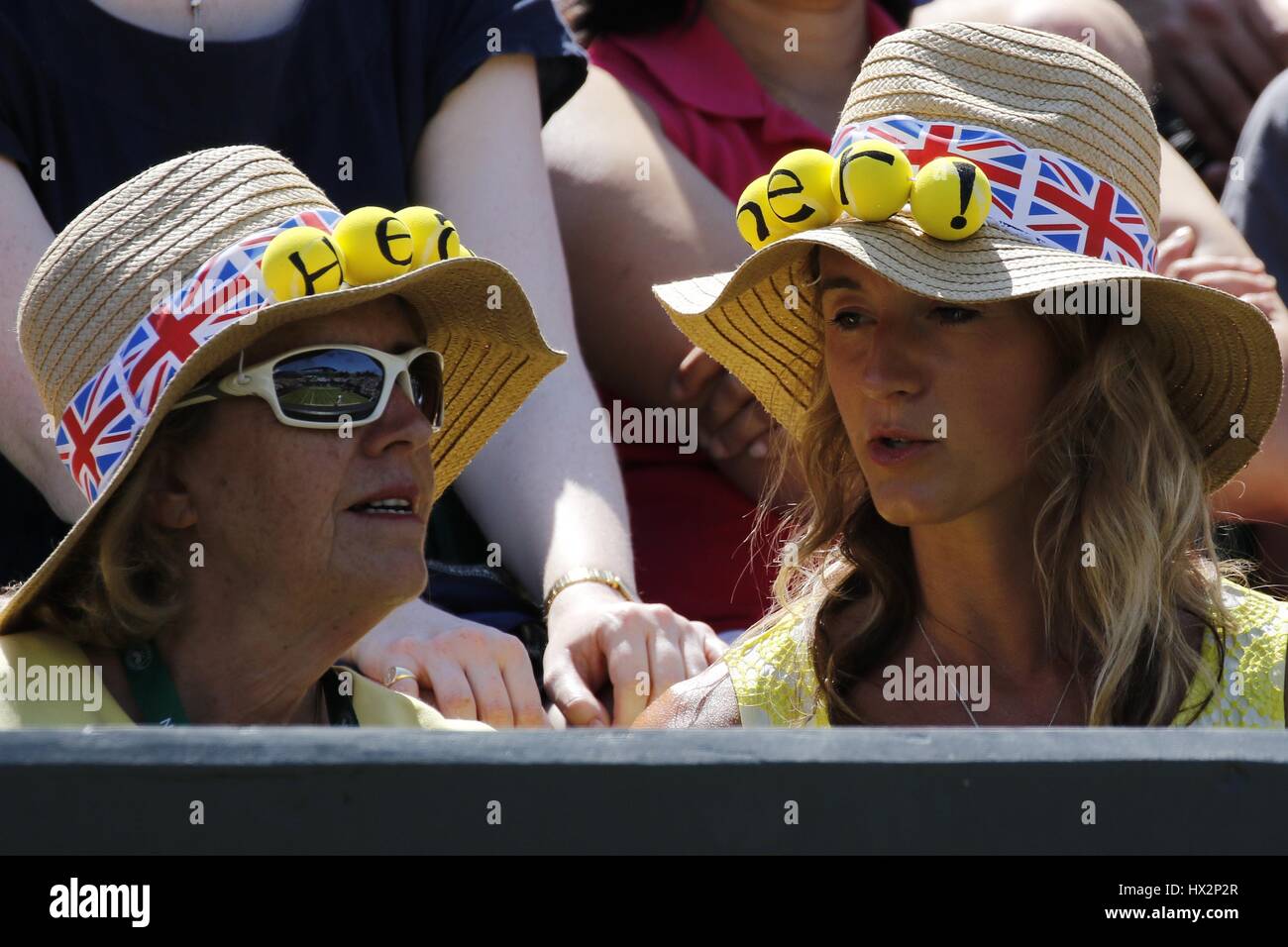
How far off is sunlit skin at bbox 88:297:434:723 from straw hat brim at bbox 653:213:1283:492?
19.0 inches

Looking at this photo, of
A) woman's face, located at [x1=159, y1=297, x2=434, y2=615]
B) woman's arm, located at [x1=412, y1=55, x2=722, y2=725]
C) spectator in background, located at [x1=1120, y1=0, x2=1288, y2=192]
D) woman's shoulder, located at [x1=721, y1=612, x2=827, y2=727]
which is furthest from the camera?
spectator in background, located at [x1=1120, y1=0, x2=1288, y2=192]

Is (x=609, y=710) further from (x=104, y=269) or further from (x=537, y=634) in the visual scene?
(x=104, y=269)

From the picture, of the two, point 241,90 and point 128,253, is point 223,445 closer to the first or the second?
point 128,253

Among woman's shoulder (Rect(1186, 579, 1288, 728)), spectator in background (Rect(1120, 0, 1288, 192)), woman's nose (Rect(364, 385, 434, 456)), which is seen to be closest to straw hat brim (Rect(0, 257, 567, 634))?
woman's nose (Rect(364, 385, 434, 456))

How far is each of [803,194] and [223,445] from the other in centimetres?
74

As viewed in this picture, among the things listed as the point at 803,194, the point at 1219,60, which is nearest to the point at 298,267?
the point at 803,194

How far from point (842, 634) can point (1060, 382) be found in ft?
1.37

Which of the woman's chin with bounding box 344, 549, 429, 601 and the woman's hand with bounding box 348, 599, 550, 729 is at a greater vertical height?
the woman's chin with bounding box 344, 549, 429, 601

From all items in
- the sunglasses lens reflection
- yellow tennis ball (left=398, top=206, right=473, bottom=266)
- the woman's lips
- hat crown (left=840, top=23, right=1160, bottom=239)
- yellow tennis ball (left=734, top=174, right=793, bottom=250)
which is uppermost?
hat crown (left=840, top=23, right=1160, bottom=239)

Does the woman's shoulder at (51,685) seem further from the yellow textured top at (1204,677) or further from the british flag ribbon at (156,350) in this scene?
the yellow textured top at (1204,677)

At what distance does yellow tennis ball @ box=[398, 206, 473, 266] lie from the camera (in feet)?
6.95

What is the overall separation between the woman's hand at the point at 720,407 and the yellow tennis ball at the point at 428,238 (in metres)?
0.80

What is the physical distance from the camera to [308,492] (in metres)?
2.04

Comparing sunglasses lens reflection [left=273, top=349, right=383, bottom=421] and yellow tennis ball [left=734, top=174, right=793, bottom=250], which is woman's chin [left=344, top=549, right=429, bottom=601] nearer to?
sunglasses lens reflection [left=273, top=349, right=383, bottom=421]
